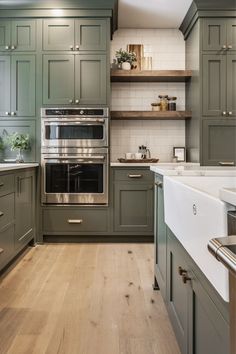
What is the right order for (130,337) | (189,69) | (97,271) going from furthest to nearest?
1. (189,69)
2. (97,271)
3. (130,337)

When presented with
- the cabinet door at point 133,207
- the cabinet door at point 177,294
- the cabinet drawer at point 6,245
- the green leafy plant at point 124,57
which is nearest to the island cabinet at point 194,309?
the cabinet door at point 177,294

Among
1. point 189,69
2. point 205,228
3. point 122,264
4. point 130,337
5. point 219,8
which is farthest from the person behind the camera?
point 189,69

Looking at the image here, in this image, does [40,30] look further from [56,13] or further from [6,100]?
[6,100]

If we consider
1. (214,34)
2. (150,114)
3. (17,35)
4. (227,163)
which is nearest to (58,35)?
(17,35)

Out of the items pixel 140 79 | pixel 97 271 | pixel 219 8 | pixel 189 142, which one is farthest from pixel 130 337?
pixel 219 8

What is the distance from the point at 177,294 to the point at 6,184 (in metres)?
1.73

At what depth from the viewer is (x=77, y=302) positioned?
215 cm

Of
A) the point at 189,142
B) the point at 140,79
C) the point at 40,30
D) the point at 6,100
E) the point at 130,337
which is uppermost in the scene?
the point at 40,30

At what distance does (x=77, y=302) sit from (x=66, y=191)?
1.74m

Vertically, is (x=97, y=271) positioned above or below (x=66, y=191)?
below

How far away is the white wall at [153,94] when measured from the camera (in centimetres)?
431

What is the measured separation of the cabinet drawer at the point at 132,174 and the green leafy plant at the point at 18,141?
1062mm

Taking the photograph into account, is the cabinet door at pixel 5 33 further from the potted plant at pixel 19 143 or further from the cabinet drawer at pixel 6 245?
the cabinet drawer at pixel 6 245

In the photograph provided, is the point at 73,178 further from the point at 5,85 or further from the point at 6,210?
the point at 5,85
